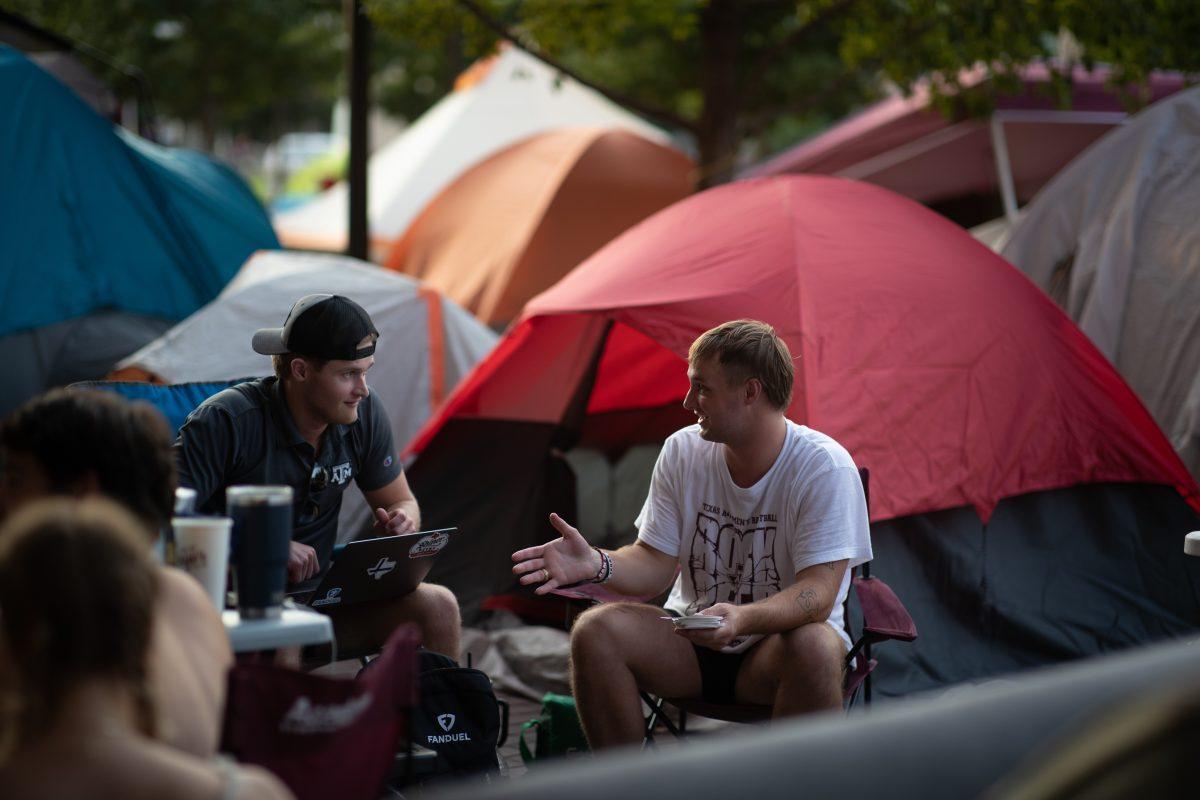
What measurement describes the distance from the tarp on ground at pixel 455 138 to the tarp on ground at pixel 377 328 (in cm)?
503

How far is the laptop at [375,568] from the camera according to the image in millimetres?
3178

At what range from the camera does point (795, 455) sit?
3.37 metres

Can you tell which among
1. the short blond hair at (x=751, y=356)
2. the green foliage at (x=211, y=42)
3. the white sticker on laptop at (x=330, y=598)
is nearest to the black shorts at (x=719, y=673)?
the short blond hair at (x=751, y=356)

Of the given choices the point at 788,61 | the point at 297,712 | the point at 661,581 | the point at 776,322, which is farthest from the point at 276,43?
the point at 297,712

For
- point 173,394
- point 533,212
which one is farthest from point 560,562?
point 533,212

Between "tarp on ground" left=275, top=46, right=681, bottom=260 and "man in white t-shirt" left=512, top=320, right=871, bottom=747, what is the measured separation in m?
8.06

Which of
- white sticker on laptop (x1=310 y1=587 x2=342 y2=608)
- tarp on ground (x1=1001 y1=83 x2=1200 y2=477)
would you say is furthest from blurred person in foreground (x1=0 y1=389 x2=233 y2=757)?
tarp on ground (x1=1001 y1=83 x2=1200 y2=477)

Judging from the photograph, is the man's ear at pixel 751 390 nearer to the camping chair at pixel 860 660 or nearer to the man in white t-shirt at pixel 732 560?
the man in white t-shirt at pixel 732 560

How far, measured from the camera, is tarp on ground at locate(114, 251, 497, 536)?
5984 millimetres

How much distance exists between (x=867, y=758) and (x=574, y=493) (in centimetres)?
407

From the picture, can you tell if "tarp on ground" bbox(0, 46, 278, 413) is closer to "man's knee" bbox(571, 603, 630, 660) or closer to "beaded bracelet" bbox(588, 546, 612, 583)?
"beaded bracelet" bbox(588, 546, 612, 583)

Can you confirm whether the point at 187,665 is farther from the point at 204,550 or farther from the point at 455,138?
the point at 455,138

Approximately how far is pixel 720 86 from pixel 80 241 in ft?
12.8

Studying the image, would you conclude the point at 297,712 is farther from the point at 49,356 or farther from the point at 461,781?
the point at 49,356
